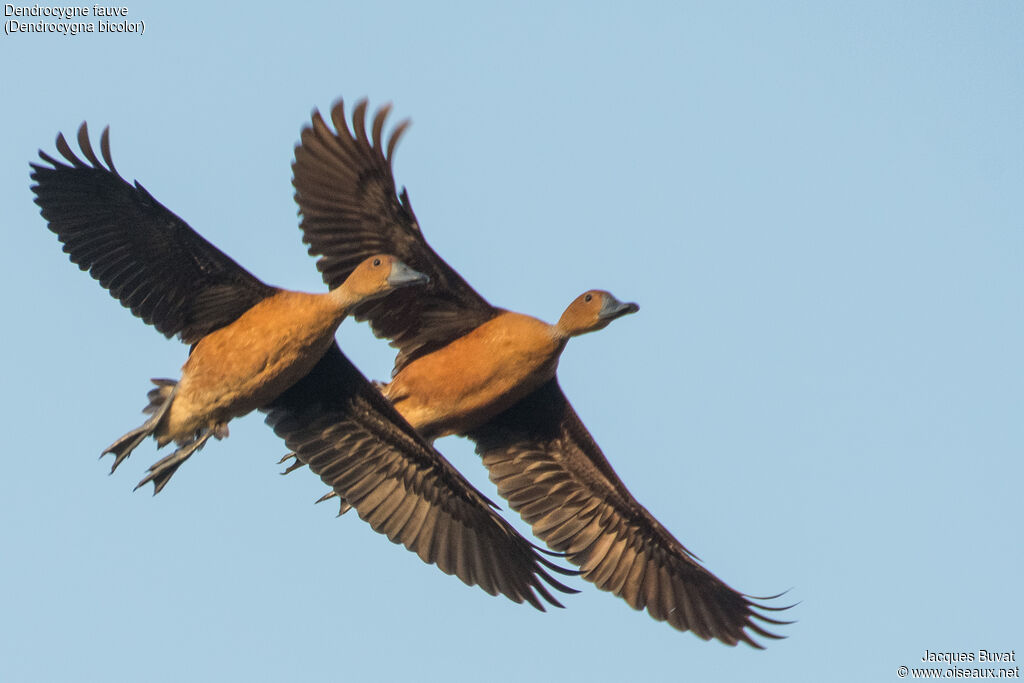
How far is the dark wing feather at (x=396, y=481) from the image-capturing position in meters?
13.8

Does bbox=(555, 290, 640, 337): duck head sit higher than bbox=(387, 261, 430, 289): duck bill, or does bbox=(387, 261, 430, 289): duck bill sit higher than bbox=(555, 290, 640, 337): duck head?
bbox=(555, 290, 640, 337): duck head

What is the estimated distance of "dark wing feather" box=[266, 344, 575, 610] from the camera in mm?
13789

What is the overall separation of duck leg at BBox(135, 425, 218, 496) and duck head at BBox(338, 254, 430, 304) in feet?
5.04

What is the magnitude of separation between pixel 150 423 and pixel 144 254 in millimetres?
1288

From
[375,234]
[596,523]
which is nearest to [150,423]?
[375,234]

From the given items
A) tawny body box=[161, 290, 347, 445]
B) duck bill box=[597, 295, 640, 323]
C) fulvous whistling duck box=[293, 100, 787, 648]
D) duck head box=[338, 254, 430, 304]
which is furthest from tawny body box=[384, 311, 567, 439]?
tawny body box=[161, 290, 347, 445]

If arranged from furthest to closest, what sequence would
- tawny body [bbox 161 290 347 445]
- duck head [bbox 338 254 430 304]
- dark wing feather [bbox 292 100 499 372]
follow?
dark wing feather [bbox 292 100 499 372], duck head [bbox 338 254 430 304], tawny body [bbox 161 290 347 445]

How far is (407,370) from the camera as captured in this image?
1466cm

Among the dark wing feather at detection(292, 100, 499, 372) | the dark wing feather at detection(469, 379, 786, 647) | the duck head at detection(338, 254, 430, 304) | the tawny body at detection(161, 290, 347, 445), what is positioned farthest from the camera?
the dark wing feather at detection(469, 379, 786, 647)

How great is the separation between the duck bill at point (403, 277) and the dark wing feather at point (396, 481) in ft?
2.77

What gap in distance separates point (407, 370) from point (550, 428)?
1.43 m

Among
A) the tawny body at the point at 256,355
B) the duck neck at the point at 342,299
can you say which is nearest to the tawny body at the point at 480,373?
the tawny body at the point at 256,355

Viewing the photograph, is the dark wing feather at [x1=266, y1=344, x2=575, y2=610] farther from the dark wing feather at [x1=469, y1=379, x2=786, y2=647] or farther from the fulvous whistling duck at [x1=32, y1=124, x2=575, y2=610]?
the dark wing feather at [x1=469, y1=379, x2=786, y2=647]

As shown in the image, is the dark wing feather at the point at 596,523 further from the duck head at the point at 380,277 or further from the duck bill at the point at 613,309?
the duck head at the point at 380,277
